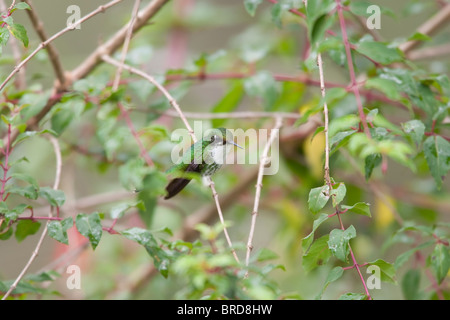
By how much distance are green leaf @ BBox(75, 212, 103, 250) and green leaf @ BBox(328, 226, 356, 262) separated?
1.55ft

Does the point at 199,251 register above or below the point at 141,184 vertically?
below

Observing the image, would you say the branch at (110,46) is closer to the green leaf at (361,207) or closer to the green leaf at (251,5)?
the green leaf at (251,5)

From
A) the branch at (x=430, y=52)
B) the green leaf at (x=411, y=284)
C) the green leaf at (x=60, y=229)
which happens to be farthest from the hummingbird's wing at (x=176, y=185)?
the branch at (x=430, y=52)

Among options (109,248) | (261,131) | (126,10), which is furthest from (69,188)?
(126,10)

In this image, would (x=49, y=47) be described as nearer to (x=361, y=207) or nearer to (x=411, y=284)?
(x=361, y=207)

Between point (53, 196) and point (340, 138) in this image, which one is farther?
point (53, 196)

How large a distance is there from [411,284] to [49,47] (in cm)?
115

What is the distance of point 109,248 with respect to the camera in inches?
105

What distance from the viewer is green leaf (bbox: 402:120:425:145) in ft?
3.78

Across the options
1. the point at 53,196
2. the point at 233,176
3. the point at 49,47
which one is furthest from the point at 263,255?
the point at 233,176

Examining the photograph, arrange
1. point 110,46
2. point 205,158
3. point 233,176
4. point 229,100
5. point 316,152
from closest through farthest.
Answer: point 205,158 → point 110,46 → point 229,100 → point 316,152 → point 233,176

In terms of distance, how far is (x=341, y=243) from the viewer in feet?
3.42
